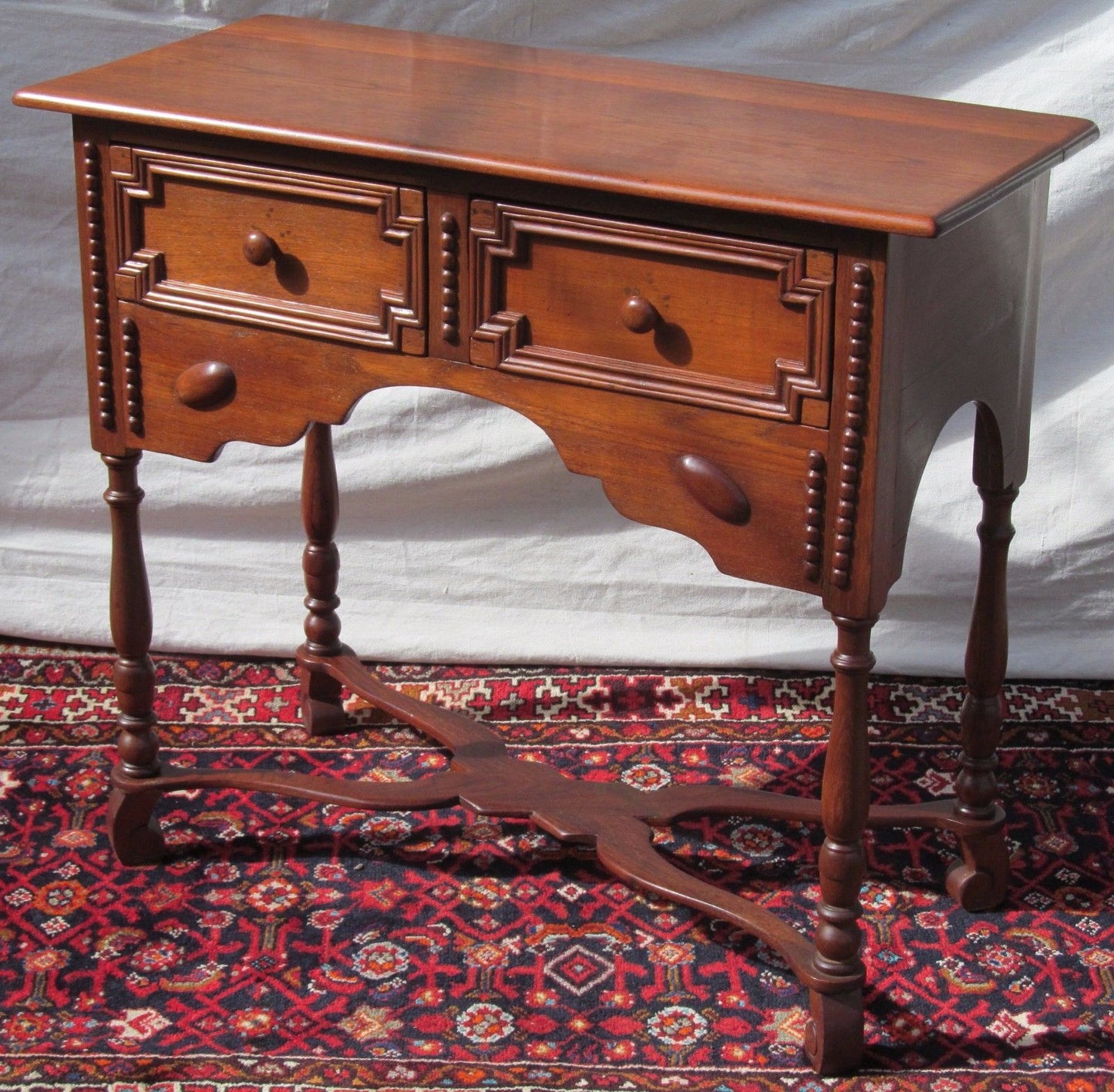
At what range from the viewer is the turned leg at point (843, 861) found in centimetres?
233

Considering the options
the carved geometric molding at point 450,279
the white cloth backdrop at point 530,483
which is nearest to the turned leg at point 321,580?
the white cloth backdrop at point 530,483

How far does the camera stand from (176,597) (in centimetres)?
378

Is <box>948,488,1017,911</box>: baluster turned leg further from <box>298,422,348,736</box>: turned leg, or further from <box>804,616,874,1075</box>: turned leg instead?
<box>298,422,348,736</box>: turned leg

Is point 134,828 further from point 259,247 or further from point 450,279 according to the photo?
point 450,279

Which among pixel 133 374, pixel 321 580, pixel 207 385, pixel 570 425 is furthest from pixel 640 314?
pixel 321 580

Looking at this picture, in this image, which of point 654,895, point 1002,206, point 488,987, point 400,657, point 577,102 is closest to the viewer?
point 1002,206

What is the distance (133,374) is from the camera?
2.66 meters

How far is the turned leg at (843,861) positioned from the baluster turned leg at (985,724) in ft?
1.34

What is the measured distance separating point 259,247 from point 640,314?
570 mm

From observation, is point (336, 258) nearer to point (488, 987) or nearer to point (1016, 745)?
point (488, 987)

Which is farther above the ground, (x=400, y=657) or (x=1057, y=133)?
(x=1057, y=133)

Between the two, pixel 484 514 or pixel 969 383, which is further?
pixel 484 514

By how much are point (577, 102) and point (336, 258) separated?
0.40 meters

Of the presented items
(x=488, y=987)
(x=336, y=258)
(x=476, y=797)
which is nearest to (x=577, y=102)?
(x=336, y=258)
